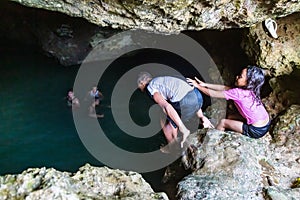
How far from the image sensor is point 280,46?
5207 mm

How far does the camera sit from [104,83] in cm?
812

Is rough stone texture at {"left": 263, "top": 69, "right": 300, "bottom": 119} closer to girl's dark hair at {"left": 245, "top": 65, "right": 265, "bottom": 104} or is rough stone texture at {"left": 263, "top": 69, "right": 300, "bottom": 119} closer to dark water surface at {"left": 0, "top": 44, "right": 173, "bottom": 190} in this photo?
girl's dark hair at {"left": 245, "top": 65, "right": 265, "bottom": 104}

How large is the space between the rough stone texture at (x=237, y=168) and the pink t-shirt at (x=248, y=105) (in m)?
0.33

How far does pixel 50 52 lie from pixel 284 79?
560 cm

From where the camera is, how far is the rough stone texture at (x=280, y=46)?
521 cm

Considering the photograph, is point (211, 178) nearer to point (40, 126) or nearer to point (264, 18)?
point (264, 18)

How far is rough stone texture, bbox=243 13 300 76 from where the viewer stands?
17.1ft

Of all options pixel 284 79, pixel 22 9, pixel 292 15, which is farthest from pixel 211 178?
pixel 22 9

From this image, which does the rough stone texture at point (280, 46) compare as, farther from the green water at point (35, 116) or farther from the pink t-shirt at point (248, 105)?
the green water at point (35, 116)

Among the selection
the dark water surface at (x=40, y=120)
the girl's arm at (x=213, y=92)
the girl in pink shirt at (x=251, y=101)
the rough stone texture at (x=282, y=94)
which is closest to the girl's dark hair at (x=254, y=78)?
the girl in pink shirt at (x=251, y=101)

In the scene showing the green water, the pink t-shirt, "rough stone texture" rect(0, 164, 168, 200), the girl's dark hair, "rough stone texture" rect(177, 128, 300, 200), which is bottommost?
the green water

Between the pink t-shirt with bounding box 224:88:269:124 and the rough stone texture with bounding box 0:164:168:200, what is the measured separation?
8.35ft


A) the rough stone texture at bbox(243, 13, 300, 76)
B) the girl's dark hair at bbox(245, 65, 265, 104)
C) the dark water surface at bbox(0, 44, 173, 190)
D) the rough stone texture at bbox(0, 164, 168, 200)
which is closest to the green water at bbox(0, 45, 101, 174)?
the dark water surface at bbox(0, 44, 173, 190)

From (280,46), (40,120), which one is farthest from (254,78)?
(40,120)
